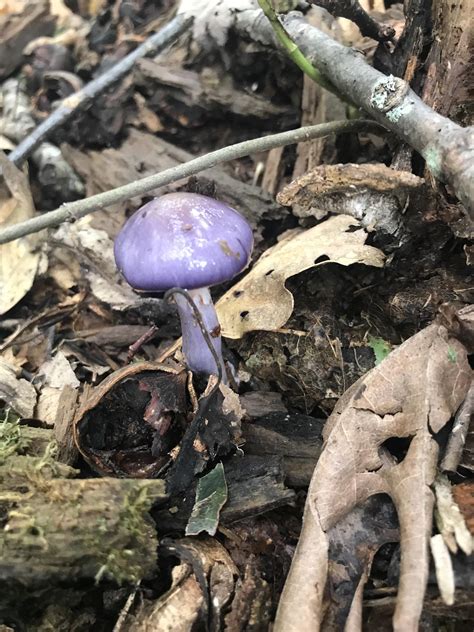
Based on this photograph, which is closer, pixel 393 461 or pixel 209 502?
pixel 393 461

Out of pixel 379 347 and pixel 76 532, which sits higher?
pixel 379 347

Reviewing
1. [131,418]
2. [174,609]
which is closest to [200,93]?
[131,418]

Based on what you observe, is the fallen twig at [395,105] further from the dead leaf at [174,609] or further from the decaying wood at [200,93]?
the dead leaf at [174,609]

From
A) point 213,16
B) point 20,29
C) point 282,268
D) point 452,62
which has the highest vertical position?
point 452,62

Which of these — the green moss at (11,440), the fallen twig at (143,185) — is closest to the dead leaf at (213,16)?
the fallen twig at (143,185)

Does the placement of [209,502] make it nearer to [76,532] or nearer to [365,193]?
[76,532]

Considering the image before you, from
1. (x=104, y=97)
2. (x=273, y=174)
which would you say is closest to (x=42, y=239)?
Answer: (x=104, y=97)

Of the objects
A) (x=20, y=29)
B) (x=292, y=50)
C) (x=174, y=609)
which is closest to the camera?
(x=174, y=609)

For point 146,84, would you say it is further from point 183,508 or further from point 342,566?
point 342,566
